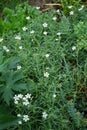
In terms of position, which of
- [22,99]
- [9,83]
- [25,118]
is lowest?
[25,118]

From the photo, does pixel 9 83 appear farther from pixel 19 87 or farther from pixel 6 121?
pixel 6 121

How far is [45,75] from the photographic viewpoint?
3.04m

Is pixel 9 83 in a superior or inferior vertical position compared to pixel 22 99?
superior

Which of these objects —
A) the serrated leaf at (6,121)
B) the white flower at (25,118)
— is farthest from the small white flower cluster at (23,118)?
the serrated leaf at (6,121)

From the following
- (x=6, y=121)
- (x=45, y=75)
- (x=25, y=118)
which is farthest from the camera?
(x=45, y=75)

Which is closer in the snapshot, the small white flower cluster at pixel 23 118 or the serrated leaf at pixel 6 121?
the serrated leaf at pixel 6 121

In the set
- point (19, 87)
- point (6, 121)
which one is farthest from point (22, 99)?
point (6, 121)

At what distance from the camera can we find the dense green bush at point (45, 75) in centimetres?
288

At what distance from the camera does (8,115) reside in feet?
8.95

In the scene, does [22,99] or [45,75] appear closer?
[22,99]

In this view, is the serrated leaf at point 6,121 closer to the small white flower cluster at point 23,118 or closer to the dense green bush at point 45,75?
the dense green bush at point 45,75

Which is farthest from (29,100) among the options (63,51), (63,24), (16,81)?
(63,24)

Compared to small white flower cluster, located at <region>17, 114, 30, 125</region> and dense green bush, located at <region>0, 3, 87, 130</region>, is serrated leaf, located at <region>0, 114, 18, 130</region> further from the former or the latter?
small white flower cluster, located at <region>17, 114, 30, 125</region>

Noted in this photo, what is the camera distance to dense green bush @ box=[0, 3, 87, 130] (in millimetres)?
2881
